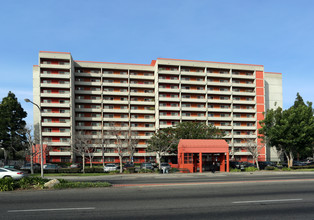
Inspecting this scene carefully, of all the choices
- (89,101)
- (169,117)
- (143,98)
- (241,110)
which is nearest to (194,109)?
(169,117)

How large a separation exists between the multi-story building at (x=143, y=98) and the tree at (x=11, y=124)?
690 cm

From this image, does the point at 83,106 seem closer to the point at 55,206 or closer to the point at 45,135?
the point at 45,135

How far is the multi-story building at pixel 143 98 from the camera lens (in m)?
67.9

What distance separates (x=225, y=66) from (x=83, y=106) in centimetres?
4246

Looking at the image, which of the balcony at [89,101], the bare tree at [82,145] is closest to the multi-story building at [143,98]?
the balcony at [89,101]

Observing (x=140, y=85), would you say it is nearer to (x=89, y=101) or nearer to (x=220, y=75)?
(x=89, y=101)

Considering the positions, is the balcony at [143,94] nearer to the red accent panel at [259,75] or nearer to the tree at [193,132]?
the tree at [193,132]

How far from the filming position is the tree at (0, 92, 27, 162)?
57594mm

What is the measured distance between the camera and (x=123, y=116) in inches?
2931

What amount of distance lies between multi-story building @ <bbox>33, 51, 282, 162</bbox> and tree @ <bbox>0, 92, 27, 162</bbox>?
6.90 m

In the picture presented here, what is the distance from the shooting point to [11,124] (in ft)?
192

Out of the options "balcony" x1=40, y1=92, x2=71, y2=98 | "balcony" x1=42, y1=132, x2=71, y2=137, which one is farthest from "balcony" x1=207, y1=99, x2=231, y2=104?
"balcony" x1=42, y1=132, x2=71, y2=137

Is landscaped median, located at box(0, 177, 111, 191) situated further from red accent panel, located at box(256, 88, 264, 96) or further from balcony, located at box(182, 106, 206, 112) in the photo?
red accent panel, located at box(256, 88, 264, 96)

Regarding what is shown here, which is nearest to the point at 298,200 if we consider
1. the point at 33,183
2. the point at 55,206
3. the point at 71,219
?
the point at 71,219
